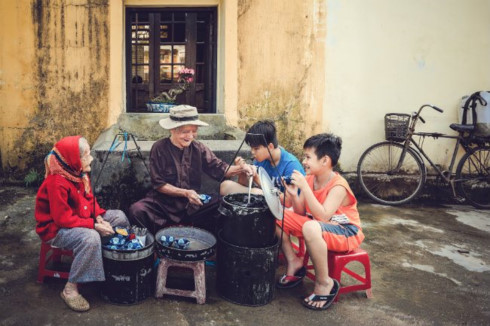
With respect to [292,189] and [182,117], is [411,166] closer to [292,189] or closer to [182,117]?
[292,189]

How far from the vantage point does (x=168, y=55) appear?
731 centimetres

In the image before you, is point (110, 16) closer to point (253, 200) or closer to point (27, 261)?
point (27, 261)

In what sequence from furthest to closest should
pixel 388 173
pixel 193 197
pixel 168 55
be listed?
1. pixel 168 55
2. pixel 388 173
3. pixel 193 197

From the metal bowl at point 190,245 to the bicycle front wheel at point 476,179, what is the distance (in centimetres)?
499

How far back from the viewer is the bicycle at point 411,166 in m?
6.89

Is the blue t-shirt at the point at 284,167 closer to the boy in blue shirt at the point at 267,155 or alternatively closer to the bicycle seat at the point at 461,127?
the boy in blue shirt at the point at 267,155

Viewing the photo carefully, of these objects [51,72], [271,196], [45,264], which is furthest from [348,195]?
[51,72]

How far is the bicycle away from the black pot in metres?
3.97

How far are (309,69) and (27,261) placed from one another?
4.88 metres

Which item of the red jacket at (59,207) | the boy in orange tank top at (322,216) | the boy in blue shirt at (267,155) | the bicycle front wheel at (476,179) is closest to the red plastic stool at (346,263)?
the boy in orange tank top at (322,216)

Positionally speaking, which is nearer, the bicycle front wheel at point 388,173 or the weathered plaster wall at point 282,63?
the weathered plaster wall at point 282,63

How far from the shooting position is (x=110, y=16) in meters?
6.48

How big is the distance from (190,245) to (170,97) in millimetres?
3287

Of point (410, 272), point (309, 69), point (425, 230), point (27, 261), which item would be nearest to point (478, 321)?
point (410, 272)
